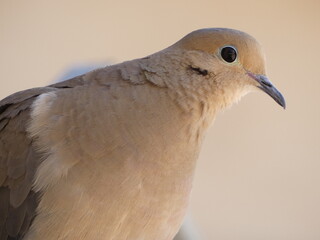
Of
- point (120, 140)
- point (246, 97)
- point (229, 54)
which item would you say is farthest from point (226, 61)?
point (246, 97)

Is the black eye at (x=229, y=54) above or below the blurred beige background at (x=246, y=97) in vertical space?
above

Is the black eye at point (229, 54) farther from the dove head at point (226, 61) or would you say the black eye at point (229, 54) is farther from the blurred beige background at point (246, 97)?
the blurred beige background at point (246, 97)

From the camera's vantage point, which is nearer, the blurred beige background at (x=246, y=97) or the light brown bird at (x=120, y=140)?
the light brown bird at (x=120, y=140)

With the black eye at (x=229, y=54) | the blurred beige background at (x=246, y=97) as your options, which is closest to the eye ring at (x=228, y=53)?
the black eye at (x=229, y=54)

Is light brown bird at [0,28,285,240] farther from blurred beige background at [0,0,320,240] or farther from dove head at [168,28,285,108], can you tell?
blurred beige background at [0,0,320,240]

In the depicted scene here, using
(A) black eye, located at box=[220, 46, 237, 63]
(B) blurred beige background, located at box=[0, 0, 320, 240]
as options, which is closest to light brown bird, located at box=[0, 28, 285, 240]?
(A) black eye, located at box=[220, 46, 237, 63]
